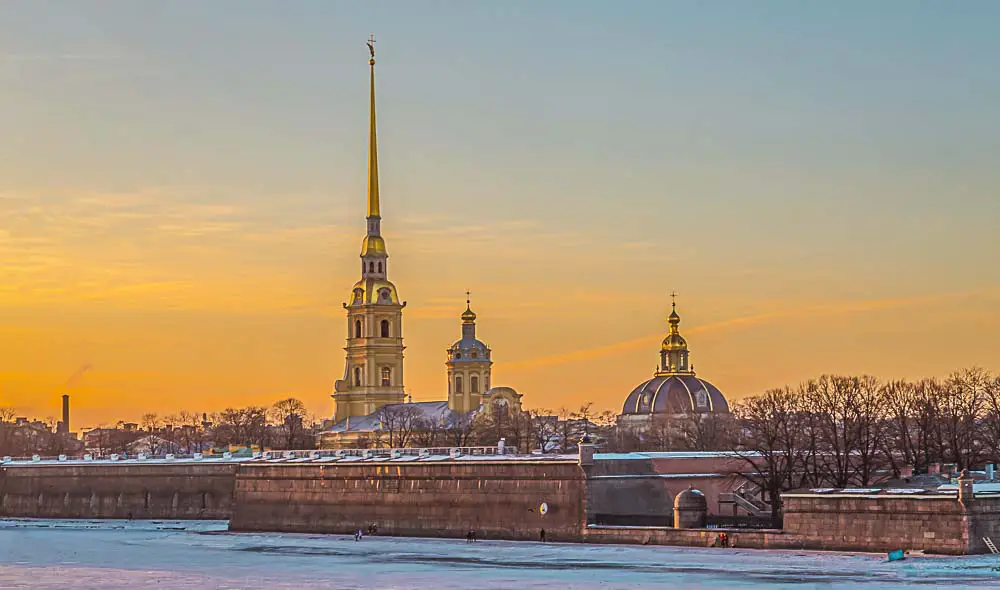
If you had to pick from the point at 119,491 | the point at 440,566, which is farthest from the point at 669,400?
the point at 440,566

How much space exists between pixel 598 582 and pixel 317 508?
89.9 ft

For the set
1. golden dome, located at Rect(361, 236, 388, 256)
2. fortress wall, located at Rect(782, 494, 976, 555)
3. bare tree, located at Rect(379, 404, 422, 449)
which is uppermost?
golden dome, located at Rect(361, 236, 388, 256)

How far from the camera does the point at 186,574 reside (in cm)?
5369

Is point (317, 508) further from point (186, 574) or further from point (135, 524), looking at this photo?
point (186, 574)

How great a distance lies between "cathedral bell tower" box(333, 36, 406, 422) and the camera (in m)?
144

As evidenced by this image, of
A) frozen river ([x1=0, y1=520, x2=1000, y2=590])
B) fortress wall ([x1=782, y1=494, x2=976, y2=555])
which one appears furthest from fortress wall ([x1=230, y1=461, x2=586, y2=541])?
fortress wall ([x1=782, y1=494, x2=976, y2=555])

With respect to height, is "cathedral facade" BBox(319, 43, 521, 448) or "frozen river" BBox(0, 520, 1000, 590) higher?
"cathedral facade" BBox(319, 43, 521, 448)

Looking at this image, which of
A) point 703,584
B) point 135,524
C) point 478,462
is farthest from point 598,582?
point 135,524

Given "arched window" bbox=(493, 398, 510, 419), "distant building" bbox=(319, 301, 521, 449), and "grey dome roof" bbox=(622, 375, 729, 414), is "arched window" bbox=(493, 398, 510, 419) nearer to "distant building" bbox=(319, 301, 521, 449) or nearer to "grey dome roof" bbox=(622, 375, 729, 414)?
"distant building" bbox=(319, 301, 521, 449)

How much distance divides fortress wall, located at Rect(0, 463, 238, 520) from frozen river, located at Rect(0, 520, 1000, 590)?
43.7 ft

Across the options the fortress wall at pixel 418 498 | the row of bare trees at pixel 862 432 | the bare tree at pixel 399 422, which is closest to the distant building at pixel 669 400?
the bare tree at pixel 399 422

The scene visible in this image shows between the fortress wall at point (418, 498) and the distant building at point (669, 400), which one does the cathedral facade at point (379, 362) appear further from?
the fortress wall at point (418, 498)

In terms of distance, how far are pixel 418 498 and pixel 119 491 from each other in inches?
975

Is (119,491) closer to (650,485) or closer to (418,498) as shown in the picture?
(418,498)
